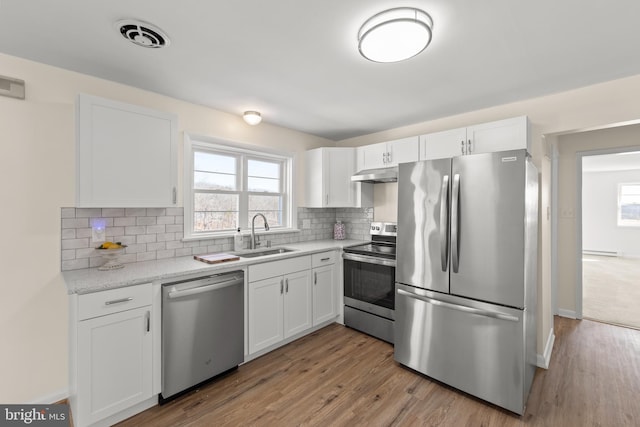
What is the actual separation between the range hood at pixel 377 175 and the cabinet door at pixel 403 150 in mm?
134

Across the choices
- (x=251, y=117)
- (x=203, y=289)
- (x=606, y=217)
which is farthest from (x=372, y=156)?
(x=606, y=217)

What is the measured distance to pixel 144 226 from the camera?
8.06ft

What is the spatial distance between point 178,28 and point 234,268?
173 centimetres

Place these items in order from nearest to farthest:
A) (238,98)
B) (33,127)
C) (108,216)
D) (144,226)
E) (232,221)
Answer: (33,127), (108,216), (144,226), (238,98), (232,221)

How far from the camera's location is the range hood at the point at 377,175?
3.09 metres

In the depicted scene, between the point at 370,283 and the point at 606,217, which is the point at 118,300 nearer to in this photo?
the point at 370,283

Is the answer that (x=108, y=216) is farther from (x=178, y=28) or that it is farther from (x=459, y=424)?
(x=459, y=424)

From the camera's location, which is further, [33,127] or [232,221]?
[232,221]

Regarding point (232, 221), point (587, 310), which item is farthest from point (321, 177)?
point (587, 310)

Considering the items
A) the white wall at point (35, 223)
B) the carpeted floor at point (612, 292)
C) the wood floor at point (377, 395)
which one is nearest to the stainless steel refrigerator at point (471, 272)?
the wood floor at point (377, 395)

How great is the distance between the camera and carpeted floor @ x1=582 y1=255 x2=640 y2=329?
3.60 meters

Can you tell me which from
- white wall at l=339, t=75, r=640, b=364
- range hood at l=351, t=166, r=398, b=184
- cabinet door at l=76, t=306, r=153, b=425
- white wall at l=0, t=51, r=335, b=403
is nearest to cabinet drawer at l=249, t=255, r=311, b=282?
cabinet door at l=76, t=306, r=153, b=425

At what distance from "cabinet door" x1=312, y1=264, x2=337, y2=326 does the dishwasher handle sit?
100cm

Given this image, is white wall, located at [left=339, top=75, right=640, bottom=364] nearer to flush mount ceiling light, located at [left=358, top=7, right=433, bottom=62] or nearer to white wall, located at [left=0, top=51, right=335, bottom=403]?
flush mount ceiling light, located at [left=358, top=7, right=433, bottom=62]
